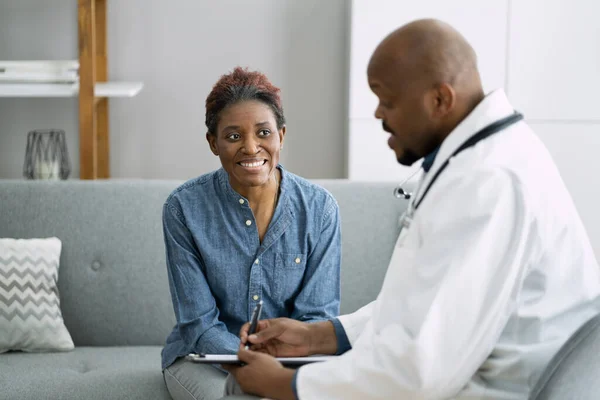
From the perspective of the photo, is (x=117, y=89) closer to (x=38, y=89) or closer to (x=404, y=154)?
(x=38, y=89)

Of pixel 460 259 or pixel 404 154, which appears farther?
pixel 404 154

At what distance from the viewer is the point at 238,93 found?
190cm

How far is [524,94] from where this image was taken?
280 centimetres

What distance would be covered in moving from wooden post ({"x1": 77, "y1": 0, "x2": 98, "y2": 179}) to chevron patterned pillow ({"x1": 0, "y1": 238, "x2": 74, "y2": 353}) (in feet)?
1.37

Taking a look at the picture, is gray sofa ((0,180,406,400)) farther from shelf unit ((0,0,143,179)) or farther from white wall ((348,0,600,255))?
white wall ((348,0,600,255))

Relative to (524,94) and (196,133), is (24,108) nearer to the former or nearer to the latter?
(196,133)

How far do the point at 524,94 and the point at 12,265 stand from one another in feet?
5.76

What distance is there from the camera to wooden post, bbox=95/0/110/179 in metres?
2.95

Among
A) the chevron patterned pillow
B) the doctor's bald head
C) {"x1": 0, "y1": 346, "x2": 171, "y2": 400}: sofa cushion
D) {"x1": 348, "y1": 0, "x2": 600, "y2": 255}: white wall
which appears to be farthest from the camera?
{"x1": 348, "y1": 0, "x2": 600, "y2": 255}: white wall

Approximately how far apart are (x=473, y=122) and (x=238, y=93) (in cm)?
81

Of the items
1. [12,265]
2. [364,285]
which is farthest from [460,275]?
[12,265]

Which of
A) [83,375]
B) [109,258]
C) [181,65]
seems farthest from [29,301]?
[181,65]

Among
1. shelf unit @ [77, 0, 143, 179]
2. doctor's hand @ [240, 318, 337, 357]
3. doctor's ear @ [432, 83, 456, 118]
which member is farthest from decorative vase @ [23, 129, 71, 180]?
doctor's ear @ [432, 83, 456, 118]

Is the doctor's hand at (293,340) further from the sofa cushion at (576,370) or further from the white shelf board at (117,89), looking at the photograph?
the white shelf board at (117,89)
